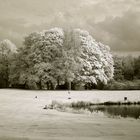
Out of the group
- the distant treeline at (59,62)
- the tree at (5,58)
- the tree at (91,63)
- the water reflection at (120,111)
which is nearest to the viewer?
the water reflection at (120,111)

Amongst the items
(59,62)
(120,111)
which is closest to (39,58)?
(59,62)

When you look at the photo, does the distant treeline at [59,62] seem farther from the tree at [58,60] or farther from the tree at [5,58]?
the tree at [5,58]

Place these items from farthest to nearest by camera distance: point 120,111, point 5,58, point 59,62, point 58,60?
point 5,58 → point 58,60 → point 59,62 → point 120,111

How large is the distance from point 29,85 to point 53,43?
7.84 metres

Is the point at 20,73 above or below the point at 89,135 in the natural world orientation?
above

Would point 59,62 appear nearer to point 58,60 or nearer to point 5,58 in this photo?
point 58,60

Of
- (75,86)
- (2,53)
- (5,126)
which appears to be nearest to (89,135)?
(5,126)

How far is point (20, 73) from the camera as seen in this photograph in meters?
60.4

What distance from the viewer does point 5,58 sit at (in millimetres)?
69375

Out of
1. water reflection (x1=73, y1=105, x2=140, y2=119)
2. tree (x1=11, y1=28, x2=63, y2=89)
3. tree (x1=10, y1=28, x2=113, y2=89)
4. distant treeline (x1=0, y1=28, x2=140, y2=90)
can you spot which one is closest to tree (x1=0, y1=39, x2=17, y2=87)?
distant treeline (x1=0, y1=28, x2=140, y2=90)

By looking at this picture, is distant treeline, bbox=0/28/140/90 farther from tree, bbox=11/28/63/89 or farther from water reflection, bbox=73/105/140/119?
water reflection, bbox=73/105/140/119

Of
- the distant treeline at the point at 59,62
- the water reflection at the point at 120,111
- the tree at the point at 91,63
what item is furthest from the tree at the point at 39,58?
the water reflection at the point at 120,111

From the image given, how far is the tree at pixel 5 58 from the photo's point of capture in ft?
223

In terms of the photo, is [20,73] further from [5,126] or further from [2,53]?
[5,126]
